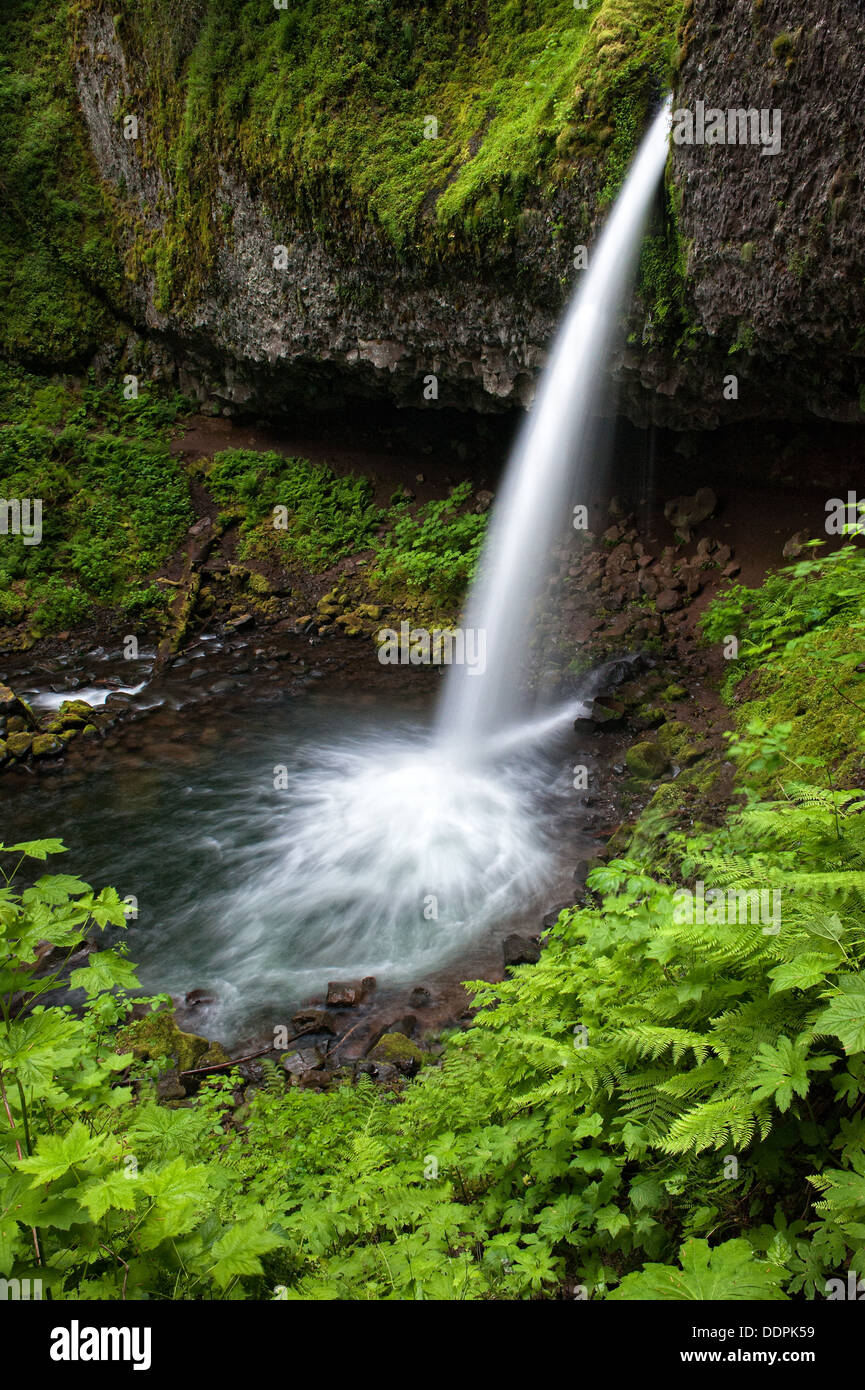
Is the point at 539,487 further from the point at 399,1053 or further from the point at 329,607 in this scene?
the point at 399,1053

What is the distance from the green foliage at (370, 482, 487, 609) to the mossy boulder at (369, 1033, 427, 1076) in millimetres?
7995

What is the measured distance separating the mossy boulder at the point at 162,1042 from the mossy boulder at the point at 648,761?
15.3 ft

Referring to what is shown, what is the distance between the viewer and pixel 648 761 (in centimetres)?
749

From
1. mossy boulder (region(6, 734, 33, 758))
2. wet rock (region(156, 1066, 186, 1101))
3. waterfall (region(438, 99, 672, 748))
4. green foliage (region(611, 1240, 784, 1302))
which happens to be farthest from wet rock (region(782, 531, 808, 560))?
mossy boulder (region(6, 734, 33, 758))

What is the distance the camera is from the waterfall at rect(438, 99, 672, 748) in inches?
325

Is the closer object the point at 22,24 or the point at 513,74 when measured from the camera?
the point at 513,74

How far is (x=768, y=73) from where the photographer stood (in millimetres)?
5891

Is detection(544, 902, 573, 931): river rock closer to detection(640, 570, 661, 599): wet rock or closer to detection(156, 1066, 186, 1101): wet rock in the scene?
detection(156, 1066, 186, 1101): wet rock

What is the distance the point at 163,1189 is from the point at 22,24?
948 inches

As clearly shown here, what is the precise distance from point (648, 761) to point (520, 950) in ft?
9.21

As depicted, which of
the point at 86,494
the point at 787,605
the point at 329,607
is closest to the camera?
the point at 787,605

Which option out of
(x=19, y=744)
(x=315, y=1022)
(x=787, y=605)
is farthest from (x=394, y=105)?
(x=315, y=1022)
